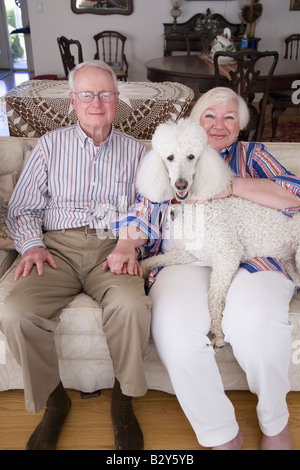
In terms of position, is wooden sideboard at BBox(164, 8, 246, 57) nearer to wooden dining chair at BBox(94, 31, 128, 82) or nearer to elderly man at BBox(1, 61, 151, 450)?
wooden dining chair at BBox(94, 31, 128, 82)

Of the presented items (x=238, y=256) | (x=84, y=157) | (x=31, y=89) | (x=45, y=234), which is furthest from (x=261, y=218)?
(x=31, y=89)

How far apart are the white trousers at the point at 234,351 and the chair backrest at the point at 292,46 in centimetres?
517

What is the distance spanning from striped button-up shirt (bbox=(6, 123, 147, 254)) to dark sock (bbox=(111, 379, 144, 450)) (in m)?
0.62

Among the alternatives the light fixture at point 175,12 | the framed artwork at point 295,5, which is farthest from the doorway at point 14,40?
the framed artwork at point 295,5

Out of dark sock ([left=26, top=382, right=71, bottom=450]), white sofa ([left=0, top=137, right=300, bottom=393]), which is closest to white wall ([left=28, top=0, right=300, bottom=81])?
white sofa ([left=0, top=137, right=300, bottom=393])

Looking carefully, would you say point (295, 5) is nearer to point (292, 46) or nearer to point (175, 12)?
point (292, 46)

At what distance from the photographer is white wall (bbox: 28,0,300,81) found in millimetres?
5344

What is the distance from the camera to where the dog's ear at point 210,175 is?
1.29 metres

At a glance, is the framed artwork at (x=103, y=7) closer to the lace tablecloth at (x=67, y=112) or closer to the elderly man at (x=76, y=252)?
the lace tablecloth at (x=67, y=112)

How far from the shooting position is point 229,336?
1.21 m

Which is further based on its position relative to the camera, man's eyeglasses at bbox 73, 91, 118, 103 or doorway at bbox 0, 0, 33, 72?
doorway at bbox 0, 0, 33, 72

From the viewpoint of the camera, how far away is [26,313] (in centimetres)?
113

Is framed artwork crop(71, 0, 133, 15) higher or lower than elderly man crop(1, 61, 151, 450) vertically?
higher
